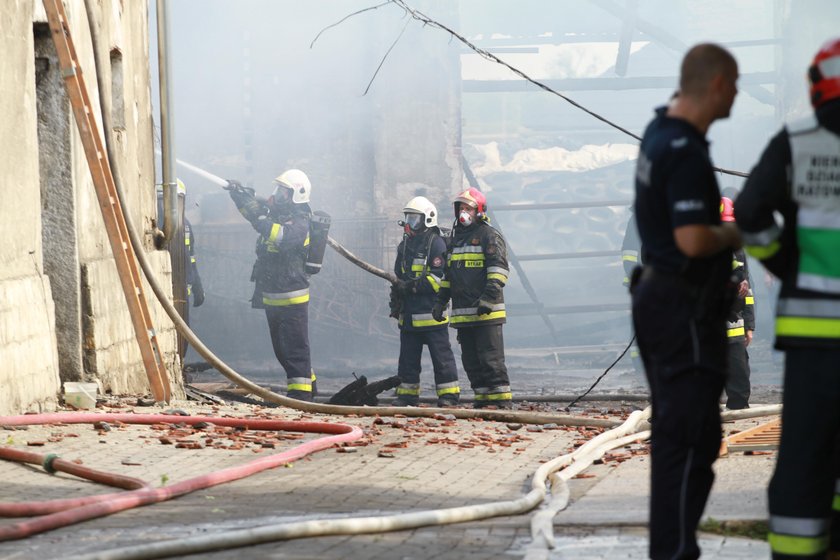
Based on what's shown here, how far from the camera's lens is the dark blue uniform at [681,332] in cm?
324

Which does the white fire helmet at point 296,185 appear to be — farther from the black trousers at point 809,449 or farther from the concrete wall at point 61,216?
the black trousers at point 809,449

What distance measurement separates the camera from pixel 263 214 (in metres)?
12.8

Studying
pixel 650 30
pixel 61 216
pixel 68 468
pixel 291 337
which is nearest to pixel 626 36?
pixel 650 30

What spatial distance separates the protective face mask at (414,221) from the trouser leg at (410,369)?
1139mm

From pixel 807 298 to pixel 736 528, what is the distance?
4.65 feet

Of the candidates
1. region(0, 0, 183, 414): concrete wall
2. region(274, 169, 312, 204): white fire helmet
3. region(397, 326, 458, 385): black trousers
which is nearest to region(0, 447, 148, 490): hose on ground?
region(0, 0, 183, 414): concrete wall

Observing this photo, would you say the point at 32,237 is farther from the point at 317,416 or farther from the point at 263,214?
the point at 263,214

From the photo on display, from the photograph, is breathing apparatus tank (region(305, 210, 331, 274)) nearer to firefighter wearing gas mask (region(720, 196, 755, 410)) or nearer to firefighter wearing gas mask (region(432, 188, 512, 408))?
firefighter wearing gas mask (region(432, 188, 512, 408))

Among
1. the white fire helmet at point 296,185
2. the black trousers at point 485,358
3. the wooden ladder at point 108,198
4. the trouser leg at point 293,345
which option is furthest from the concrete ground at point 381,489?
the white fire helmet at point 296,185

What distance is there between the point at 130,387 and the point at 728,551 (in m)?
6.21

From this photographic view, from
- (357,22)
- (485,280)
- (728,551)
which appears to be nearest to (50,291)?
Answer: (485,280)

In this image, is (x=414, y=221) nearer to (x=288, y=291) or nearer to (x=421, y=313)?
(x=421, y=313)

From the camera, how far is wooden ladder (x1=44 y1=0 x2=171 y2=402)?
26.5ft

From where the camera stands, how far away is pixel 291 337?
39.3 feet
